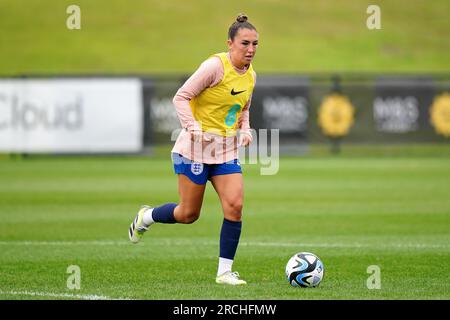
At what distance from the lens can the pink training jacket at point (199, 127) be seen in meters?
9.00

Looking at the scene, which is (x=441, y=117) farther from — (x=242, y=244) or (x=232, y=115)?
(x=232, y=115)

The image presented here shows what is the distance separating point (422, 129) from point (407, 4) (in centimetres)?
2315

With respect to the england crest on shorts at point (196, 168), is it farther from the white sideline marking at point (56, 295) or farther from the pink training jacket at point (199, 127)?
A: the white sideline marking at point (56, 295)

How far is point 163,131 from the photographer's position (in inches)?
1077

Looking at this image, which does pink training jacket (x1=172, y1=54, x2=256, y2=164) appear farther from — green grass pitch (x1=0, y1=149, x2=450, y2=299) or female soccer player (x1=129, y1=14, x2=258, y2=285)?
green grass pitch (x1=0, y1=149, x2=450, y2=299)

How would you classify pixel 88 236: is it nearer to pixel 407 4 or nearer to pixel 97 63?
pixel 97 63

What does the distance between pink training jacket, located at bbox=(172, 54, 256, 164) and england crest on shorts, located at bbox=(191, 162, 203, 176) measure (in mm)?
36

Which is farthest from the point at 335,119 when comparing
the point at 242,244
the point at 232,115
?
the point at 232,115

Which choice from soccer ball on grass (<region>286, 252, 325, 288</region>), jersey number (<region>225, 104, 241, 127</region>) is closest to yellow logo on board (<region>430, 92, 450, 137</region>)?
jersey number (<region>225, 104, 241, 127</region>)

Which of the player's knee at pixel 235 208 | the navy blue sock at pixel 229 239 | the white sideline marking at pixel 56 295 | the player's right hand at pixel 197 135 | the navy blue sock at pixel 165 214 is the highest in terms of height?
the player's right hand at pixel 197 135

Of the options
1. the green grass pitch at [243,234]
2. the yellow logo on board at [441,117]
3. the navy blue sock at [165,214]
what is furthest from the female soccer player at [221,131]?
the yellow logo on board at [441,117]

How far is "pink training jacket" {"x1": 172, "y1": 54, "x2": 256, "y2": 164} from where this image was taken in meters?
9.00

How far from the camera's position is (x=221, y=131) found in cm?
927

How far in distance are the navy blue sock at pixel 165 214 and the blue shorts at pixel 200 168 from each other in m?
0.51
